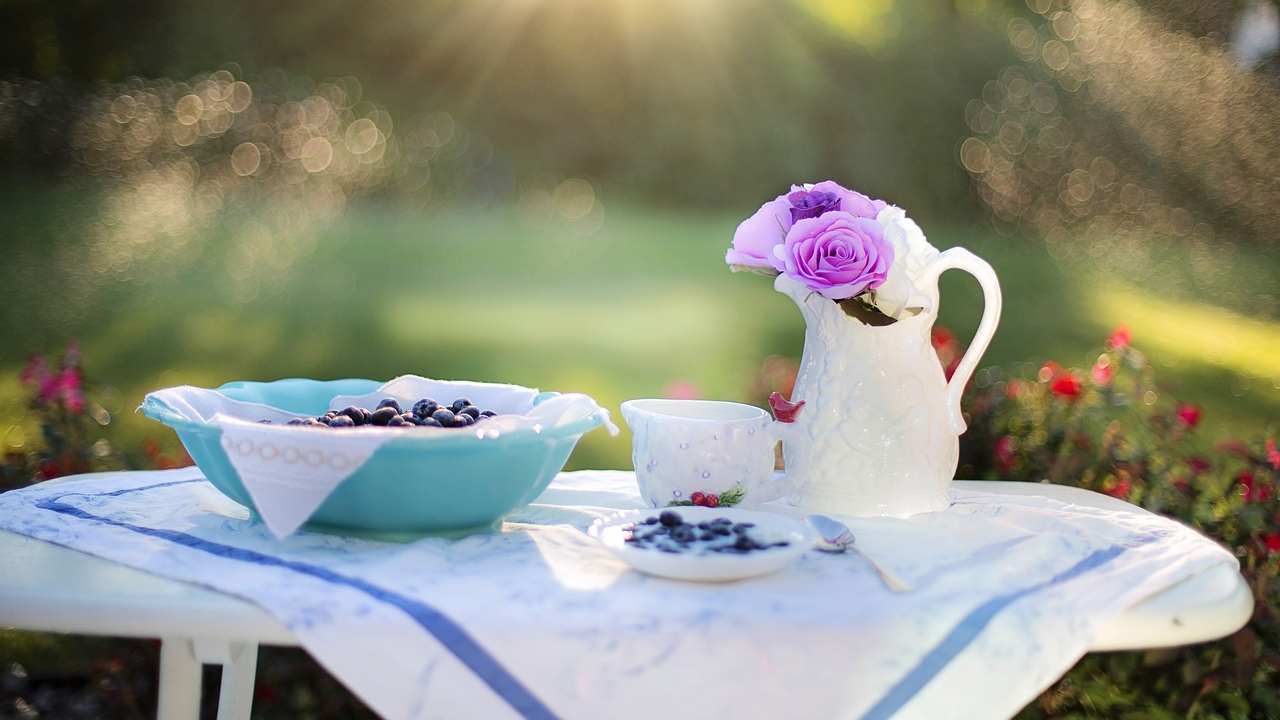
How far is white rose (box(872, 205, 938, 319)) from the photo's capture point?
1.13 metres

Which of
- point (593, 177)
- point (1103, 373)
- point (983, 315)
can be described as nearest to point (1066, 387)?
point (1103, 373)

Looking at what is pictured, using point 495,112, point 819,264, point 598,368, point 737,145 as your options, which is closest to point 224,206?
point 495,112

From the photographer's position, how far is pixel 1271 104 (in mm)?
5059

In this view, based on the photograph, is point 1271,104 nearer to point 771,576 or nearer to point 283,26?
point 283,26

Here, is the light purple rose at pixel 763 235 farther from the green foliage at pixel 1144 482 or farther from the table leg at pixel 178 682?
the green foliage at pixel 1144 482

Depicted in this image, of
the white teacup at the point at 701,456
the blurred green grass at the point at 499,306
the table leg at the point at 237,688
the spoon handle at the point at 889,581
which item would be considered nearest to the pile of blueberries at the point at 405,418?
the white teacup at the point at 701,456

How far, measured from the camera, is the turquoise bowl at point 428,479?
97 centimetres

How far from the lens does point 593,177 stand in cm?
607

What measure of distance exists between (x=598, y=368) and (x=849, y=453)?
169 inches

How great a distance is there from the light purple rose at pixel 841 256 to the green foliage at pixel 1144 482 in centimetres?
92

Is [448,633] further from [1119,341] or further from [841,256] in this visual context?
[1119,341]

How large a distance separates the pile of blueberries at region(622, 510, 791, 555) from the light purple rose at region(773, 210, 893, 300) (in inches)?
10.5

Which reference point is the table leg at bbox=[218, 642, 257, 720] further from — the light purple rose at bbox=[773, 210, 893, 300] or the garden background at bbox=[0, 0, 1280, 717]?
the garden background at bbox=[0, 0, 1280, 717]

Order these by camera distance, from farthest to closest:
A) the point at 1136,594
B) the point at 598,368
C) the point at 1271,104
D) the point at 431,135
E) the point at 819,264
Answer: the point at 431,135 < the point at 598,368 < the point at 1271,104 < the point at 819,264 < the point at 1136,594
